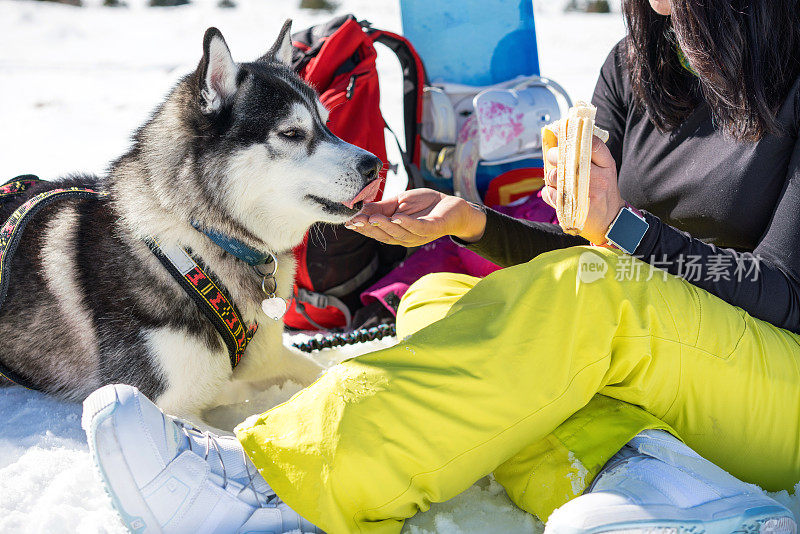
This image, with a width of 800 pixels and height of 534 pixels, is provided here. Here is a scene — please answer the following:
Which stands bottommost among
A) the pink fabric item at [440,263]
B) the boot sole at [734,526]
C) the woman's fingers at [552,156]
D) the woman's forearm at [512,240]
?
the pink fabric item at [440,263]

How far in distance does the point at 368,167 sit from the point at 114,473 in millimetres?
857

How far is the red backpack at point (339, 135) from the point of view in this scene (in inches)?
87.6

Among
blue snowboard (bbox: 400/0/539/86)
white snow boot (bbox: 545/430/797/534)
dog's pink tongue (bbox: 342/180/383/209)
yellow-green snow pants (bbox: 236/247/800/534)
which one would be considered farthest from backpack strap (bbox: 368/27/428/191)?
white snow boot (bbox: 545/430/797/534)

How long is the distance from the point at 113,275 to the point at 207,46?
0.59 m

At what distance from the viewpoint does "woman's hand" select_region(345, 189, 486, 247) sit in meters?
1.48

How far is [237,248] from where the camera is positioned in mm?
1571

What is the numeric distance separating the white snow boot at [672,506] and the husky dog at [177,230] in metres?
0.85

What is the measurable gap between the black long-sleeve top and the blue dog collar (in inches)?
21.0

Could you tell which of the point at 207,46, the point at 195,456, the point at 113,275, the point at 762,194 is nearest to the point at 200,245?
the point at 113,275

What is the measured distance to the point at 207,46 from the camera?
1.42m

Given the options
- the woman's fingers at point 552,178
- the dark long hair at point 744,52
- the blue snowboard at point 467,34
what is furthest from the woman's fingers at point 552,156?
the blue snowboard at point 467,34

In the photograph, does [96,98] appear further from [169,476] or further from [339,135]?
[169,476]

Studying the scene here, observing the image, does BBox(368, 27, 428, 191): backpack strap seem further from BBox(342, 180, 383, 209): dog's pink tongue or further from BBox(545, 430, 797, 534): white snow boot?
BBox(545, 430, 797, 534): white snow boot

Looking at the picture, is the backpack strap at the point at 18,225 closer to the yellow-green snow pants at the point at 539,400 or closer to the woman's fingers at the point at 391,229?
the woman's fingers at the point at 391,229
